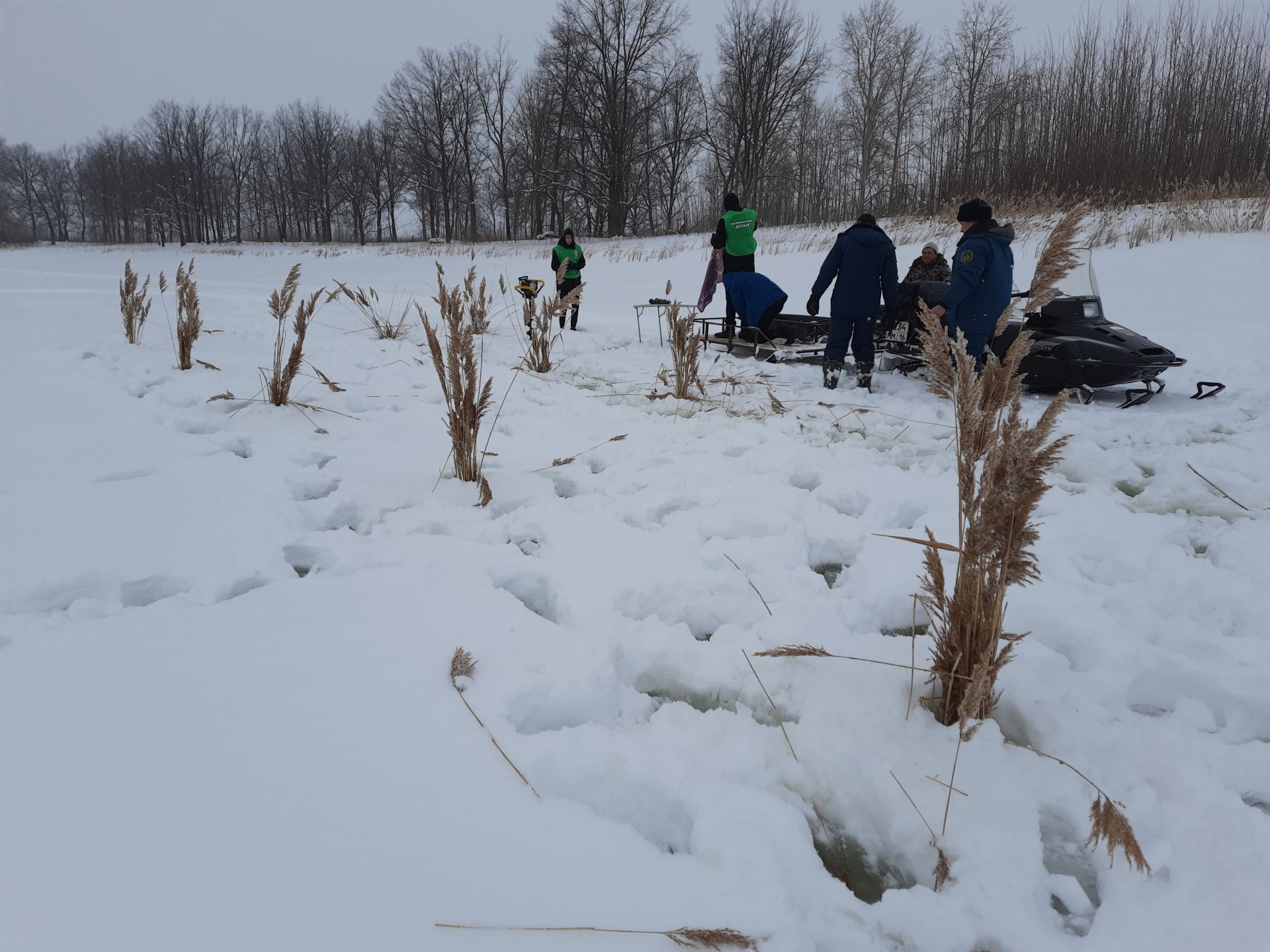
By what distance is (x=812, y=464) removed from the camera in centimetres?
328

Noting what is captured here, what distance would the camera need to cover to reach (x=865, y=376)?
5.32 meters

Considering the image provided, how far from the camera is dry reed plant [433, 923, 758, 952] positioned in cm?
101

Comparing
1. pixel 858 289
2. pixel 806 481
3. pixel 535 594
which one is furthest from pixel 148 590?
pixel 858 289

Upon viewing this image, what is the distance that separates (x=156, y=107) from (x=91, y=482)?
57.5 meters

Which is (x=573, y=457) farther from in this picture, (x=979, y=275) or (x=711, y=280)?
(x=711, y=280)

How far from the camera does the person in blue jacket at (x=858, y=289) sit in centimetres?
526

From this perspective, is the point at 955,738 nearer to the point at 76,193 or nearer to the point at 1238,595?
the point at 1238,595

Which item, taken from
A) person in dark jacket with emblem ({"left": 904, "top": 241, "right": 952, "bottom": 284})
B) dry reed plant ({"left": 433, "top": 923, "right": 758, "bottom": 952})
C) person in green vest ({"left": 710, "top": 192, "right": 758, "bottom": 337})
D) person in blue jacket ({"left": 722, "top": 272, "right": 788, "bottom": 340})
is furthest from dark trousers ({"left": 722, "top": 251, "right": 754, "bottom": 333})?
dry reed plant ({"left": 433, "top": 923, "right": 758, "bottom": 952})

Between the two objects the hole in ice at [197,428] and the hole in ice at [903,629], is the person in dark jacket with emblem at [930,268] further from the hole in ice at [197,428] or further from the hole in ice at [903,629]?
the hole in ice at [197,428]

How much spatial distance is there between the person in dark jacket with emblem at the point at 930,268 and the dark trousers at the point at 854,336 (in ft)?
5.90

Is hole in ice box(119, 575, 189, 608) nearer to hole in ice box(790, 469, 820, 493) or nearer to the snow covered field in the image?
the snow covered field

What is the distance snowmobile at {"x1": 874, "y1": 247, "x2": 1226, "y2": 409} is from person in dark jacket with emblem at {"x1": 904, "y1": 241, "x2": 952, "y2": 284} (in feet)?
4.67

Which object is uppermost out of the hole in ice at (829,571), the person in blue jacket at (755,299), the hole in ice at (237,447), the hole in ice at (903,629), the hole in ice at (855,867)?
the person in blue jacket at (755,299)

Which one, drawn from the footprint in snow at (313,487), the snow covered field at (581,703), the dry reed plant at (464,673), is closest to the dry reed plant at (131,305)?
the snow covered field at (581,703)
